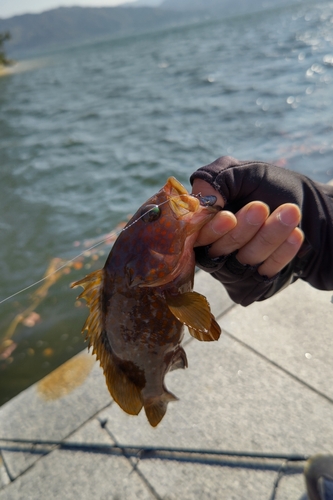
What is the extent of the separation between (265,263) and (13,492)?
229cm

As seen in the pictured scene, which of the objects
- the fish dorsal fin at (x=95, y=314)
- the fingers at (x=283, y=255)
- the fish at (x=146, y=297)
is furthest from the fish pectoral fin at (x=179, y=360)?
the fingers at (x=283, y=255)

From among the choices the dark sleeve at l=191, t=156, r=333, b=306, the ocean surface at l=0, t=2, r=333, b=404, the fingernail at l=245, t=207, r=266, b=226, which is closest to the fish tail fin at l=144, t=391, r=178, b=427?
the dark sleeve at l=191, t=156, r=333, b=306

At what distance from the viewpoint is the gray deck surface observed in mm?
2355

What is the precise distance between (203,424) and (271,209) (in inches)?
64.9

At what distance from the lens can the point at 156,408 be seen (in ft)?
6.15

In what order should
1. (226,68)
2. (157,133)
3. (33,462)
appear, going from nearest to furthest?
(33,462)
(157,133)
(226,68)

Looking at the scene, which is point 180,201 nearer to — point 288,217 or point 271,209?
point 288,217

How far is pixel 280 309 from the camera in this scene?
11.3 feet

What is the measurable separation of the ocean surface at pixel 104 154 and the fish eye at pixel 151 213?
3639 millimetres

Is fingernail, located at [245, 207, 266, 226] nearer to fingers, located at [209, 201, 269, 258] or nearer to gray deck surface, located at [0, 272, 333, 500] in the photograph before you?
fingers, located at [209, 201, 269, 258]

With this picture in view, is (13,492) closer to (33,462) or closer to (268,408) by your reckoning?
(33,462)

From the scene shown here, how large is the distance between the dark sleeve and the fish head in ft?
1.09

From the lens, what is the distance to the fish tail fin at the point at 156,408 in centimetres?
186

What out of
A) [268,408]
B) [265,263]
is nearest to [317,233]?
[265,263]
